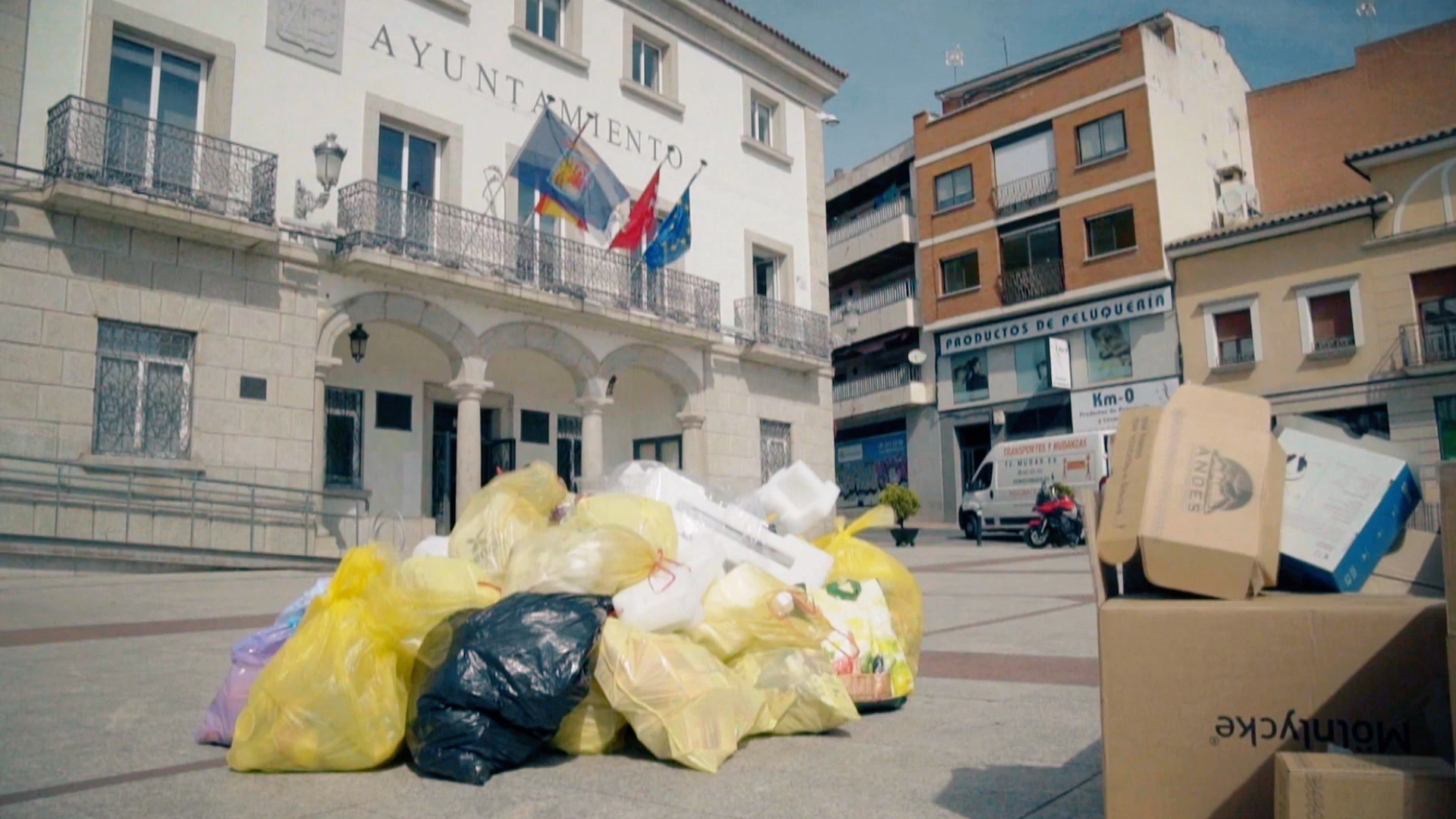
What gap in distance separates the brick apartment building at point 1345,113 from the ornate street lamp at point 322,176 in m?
25.9

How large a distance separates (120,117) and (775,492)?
32.2ft

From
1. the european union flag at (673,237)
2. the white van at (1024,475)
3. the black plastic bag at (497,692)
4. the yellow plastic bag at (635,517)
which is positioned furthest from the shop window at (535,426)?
the black plastic bag at (497,692)

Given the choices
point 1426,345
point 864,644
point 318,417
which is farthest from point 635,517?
point 1426,345

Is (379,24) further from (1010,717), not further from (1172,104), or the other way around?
(1172,104)

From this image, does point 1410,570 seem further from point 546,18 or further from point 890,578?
point 546,18

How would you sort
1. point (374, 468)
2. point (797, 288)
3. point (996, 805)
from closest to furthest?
point (996, 805) → point (374, 468) → point (797, 288)

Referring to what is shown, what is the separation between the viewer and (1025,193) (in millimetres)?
28922

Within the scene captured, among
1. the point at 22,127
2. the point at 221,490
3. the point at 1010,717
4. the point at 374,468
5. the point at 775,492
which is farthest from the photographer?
the point at 374,468

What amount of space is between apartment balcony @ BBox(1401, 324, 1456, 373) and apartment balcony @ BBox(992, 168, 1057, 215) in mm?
9563

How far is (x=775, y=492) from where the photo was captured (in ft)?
16.2

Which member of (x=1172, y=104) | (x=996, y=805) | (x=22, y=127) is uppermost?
(x=1172, y=104)

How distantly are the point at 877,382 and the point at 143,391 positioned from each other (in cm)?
2501

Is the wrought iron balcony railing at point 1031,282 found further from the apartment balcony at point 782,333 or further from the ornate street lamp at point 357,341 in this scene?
the ornate street lamp at point 357,341

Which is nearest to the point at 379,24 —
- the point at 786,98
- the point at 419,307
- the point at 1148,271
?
the point at 419,307
